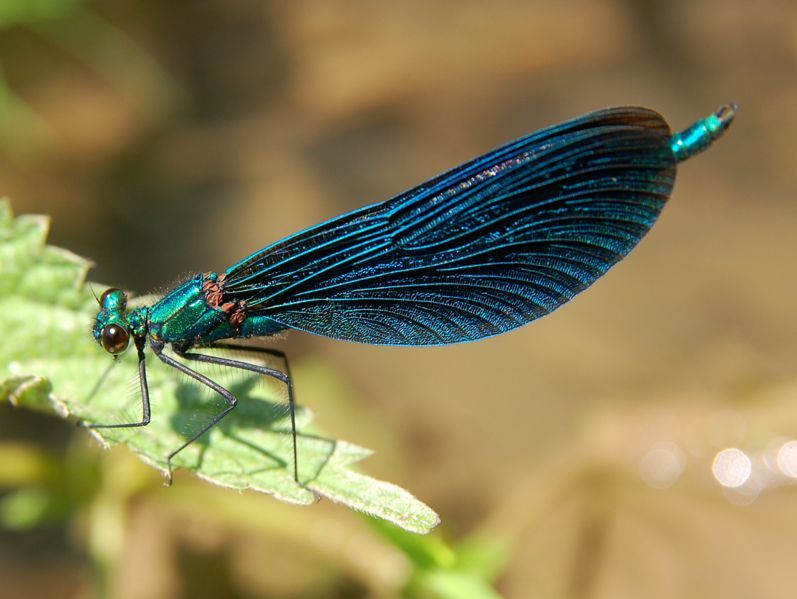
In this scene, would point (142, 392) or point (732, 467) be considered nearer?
point (142, 392)

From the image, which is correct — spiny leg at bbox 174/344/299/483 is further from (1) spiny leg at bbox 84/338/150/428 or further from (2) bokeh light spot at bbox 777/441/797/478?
(2) bokeh light spot at bbox 777/441/797/478

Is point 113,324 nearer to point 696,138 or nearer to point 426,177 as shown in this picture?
point 696,138

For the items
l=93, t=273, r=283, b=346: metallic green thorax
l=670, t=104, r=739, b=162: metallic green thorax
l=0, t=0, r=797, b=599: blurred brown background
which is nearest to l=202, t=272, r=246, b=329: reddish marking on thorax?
l=93, t=273, r=283, b=346: metallic green thorax

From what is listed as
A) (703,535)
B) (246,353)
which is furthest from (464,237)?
(703,535)

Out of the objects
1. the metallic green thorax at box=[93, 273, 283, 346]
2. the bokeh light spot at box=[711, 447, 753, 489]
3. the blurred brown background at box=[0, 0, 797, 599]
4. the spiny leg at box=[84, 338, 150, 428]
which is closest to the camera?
the spiny leg at box=[84, 338, 150, 428]

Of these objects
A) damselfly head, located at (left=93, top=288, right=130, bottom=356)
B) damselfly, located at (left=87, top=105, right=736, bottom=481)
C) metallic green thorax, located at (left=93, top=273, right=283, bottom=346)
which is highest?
damselfly, located at (left=87, top=105, right=736, bottom=481)

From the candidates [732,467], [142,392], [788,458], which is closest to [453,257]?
[142,392]

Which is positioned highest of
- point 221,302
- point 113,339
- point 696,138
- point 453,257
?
point 696,138
